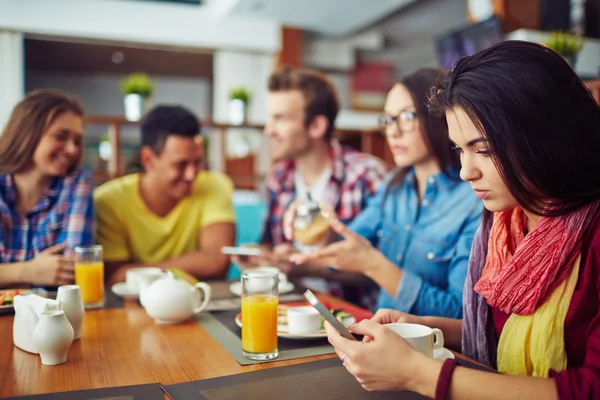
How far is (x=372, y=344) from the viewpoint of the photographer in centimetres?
83

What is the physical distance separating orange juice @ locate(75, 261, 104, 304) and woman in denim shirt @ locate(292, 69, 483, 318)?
0.54 m

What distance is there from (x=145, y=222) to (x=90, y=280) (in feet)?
2.45

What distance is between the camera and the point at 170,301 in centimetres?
132

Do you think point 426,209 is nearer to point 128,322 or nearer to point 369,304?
point 369,304

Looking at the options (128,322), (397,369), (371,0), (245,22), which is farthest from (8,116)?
(245,22)

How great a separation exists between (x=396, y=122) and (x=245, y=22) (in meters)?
6.32

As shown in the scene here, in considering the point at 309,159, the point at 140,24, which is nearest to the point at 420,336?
the point at 309,159

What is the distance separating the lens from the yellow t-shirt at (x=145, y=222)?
2.19 m

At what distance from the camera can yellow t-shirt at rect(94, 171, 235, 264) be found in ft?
7.20

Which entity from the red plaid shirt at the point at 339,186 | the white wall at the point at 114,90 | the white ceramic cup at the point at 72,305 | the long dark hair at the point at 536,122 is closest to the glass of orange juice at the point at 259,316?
the white ceramic cup at the point at 72,305

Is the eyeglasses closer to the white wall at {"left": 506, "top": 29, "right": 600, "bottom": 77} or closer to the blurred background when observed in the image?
the white wall at {"left": 506, "top": 29, "right": 600, "bottom": 77}

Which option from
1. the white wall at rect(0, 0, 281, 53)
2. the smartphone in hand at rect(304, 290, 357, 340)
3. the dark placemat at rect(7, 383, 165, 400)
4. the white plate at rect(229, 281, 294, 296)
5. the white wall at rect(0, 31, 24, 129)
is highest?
the white wall at rect(0, 0, 281, 53)

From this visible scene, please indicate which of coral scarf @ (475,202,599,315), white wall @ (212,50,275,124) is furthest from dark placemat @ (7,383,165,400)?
white wall @ (212,50,275,124)

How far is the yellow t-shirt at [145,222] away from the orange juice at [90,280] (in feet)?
2.03
